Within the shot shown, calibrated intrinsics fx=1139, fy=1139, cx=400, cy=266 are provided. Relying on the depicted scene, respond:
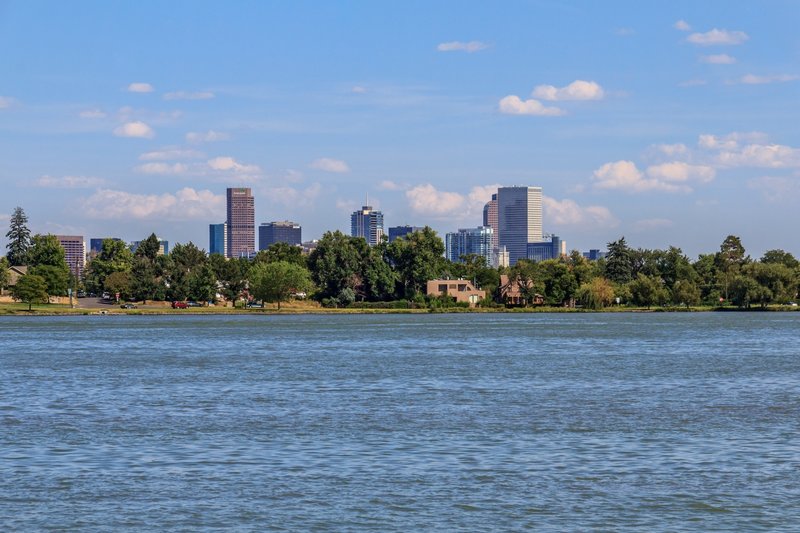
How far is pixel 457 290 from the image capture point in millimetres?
192250

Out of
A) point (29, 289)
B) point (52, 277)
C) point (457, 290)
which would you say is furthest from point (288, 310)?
point (29, 289)

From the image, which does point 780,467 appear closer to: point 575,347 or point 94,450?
point 94,450

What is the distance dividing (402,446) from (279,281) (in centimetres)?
14672

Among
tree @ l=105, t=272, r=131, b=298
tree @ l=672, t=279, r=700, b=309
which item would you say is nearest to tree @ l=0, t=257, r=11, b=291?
tree @ l=105, t=272, r=131, b=298

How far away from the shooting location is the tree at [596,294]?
182 metres

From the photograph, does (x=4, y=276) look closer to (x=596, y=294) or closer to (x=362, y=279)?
(x=362, y=279)

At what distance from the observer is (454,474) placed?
80.5ft

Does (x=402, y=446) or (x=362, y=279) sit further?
(x=362, y=279)

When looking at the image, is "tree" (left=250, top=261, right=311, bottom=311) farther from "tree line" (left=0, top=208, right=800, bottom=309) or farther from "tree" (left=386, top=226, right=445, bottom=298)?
"tree" (left=386, top=226, right=445, bottom=298)

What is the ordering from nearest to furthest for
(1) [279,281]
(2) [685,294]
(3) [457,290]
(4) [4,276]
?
(1) [279,281]
(2) [685,294]
(4) [4,276]
(3) [457,290]

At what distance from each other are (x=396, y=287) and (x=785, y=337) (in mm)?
99256

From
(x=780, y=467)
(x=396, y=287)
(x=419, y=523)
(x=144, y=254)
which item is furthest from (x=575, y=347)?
(x=144, y=254)

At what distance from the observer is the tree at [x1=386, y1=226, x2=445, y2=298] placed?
185375 millimetres

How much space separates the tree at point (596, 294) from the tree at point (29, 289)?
83057 millimetres
